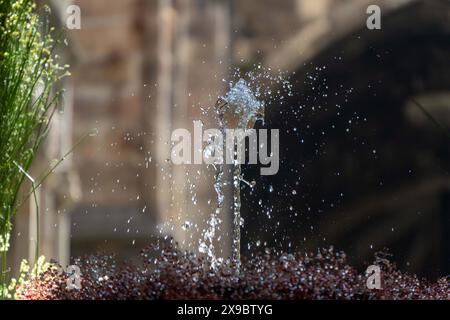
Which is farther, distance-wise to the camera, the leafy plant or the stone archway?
the stone archway

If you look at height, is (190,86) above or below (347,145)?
above

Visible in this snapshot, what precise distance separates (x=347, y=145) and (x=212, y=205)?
1378mm

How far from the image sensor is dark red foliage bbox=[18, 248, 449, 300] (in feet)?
9.04

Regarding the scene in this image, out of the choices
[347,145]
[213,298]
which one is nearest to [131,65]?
[347,145]

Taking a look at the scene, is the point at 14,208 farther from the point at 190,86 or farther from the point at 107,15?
the point at 107,15

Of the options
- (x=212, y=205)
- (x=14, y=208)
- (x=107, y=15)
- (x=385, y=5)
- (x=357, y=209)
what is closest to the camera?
(x=14, y=208)

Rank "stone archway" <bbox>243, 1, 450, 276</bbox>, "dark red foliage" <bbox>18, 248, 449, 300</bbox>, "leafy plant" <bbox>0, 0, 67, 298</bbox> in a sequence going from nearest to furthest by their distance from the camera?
"dark red foliage" <bbox>18, 248, 449, 300</bbox> → "leafy plant" <bbox>0, 0, 67, 298</bbox> → "stone archway" <bbox>243, 1, 450, 276</bbox>

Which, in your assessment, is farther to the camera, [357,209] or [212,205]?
[212,205]

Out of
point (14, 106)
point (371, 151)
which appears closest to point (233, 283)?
point (14, 106)

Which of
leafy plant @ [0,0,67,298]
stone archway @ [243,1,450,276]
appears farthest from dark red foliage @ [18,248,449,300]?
stone archway @ [243,1,450,276]

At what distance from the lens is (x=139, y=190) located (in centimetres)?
1138

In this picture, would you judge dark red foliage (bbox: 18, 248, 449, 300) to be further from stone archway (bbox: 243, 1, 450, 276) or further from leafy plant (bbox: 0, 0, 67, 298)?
stone archway (bbox: 243, 1, 450, 276)

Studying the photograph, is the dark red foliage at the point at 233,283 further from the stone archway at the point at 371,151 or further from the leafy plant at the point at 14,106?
the stone archway at the point at 371,151

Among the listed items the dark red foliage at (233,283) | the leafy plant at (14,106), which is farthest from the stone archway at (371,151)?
the dark red foliage at (233,283)
